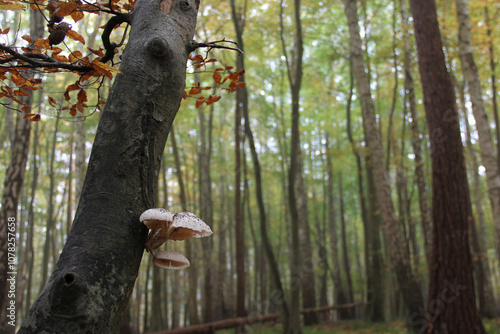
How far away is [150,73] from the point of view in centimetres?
113

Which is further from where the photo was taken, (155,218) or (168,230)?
(168,230)

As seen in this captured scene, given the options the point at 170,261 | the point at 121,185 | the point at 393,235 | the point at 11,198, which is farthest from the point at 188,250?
the point at 121,185

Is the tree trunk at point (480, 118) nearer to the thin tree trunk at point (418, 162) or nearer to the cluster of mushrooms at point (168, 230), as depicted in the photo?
the thin tree trunk at point (418, 162)

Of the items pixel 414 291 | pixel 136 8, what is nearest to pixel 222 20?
pixel 414 291

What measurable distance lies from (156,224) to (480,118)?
771 centimetres

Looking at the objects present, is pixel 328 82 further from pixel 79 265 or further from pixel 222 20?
pixel 79 265

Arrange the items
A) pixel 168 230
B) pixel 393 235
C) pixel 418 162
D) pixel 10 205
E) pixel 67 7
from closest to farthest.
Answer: pixel 168 230 → pixel 67 7 → pixel 10 205 → pixel 393 235 → pixel 418 162

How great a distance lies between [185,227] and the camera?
1.13 meters

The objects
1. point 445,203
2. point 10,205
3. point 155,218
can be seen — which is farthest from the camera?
point 445,203

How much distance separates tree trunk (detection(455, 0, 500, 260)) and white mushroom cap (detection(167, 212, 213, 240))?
7.13m

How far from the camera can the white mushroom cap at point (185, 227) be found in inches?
44.5

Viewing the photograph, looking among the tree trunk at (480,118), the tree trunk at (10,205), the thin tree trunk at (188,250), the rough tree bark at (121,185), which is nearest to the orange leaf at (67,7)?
the rough tree bark at (121,185)

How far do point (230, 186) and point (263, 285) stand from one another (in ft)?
22.0

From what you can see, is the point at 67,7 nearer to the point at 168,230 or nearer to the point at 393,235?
the point at 168,230
